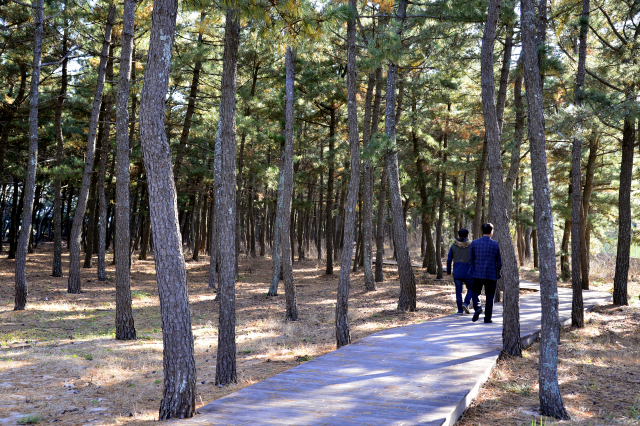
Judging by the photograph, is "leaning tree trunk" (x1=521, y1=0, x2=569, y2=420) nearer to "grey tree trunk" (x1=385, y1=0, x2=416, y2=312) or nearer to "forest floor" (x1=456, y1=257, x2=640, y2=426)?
"forest floor" (x1=456, y1=257, x2=640, y2=426)

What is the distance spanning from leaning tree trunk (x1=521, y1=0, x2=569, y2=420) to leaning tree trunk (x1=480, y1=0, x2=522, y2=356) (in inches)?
54.8

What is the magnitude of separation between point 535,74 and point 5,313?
1425 cm

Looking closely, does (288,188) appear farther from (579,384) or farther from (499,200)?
(579,384)

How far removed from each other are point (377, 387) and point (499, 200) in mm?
3837

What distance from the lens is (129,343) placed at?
9836 mm

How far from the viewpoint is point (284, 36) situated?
771cm

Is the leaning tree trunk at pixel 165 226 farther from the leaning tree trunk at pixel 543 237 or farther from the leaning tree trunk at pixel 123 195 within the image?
the leaning tree trunk at pixel 123 195

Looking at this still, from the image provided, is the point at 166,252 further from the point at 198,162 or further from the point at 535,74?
the point at 198,162

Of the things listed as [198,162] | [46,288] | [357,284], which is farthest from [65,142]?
[357,284]

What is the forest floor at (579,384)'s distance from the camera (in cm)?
545

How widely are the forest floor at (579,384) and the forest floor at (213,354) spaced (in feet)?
0.07

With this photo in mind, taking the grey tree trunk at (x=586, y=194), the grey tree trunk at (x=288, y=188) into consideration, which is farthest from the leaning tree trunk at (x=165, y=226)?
the grey tree trunk at (x=586, y=194)

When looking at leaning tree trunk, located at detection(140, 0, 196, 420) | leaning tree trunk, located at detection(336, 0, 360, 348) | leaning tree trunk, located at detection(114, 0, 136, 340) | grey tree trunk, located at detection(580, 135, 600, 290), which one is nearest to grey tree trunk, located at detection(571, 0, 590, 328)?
leaning tree trunk, located at detection(336, 0, 360, 348)

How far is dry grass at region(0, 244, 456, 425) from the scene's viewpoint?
6070 millimetres
